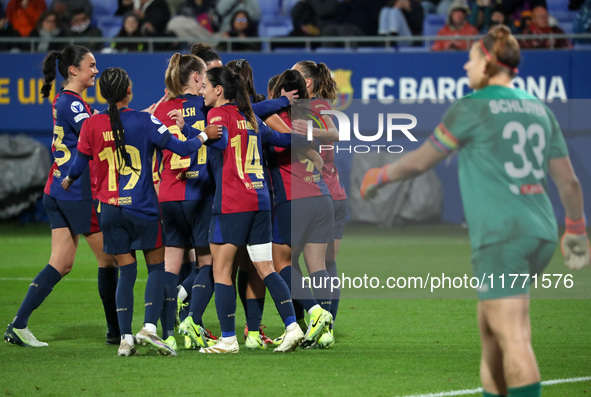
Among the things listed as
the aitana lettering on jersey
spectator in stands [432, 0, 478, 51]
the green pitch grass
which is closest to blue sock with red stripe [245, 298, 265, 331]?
the green pitch grass

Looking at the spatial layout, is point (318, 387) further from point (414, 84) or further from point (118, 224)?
point (414, 84)

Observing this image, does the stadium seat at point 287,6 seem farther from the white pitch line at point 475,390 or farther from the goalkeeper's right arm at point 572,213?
the goalkeeper's right arm at point 572,213

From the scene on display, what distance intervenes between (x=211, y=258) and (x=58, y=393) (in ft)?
5.87

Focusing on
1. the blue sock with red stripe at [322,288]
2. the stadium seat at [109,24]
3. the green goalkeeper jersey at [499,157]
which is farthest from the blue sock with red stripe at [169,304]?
the stadium seat at [109,24]

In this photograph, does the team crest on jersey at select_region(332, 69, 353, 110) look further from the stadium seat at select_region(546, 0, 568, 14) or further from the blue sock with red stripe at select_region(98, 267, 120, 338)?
the blue sock with red stripe at select_region(98, 267, 120, 338)

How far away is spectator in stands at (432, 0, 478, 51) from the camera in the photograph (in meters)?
16.5

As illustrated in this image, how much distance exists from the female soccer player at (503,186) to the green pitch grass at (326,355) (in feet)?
4.61

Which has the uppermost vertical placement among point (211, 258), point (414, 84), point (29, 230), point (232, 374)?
point (414, 84)

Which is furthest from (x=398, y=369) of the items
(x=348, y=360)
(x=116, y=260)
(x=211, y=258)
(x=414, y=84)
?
(x=414, y=84)

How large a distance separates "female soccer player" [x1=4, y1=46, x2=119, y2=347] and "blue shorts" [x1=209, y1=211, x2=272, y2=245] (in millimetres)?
1136

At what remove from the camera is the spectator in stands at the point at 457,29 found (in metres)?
16.5

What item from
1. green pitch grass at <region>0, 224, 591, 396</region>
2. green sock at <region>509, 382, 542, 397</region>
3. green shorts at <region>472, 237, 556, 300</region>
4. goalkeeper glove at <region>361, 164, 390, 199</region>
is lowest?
green pitch grass at <region>0, 224, 591, 396</region>

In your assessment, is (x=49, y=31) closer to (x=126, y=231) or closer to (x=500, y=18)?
(x=500, y=18)

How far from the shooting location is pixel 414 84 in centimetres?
1639
